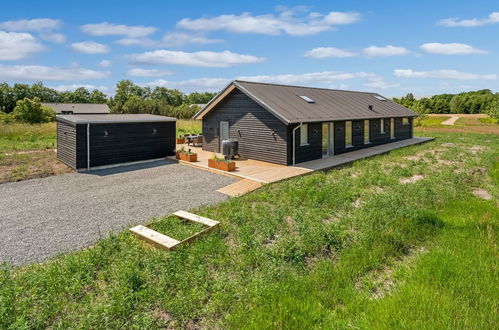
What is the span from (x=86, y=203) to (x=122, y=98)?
90.8 m

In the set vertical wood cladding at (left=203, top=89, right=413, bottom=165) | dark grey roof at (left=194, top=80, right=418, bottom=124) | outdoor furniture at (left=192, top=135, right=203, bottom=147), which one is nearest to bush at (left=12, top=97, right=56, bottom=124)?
outdoor furniture at (left=192, top=135, right=203, bottom=147)

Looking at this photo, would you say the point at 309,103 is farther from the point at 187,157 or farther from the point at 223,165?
the point at 187,157

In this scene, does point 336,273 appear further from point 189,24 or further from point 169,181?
point 189,24

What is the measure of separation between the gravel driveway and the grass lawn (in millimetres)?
829

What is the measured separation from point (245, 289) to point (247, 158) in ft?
36.4

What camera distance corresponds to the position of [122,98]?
9100cm

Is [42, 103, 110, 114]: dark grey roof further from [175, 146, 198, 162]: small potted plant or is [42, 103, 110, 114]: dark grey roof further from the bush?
[175, 146, 198, 162]: small potted plant

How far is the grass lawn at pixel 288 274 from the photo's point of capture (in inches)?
158

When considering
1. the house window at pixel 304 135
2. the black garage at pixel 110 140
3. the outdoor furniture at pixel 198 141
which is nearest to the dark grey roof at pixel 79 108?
the outdoor furniture at pixel 198 141

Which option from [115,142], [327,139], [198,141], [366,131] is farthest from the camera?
[198,141]

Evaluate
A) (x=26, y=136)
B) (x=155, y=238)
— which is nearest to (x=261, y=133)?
(x=155, y=238)

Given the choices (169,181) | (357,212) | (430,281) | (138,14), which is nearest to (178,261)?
(430,281)

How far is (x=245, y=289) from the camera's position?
4578mm

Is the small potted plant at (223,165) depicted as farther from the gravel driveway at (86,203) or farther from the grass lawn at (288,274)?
the grass lawn at (288,274)
